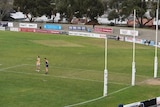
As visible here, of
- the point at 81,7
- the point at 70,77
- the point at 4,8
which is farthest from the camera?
the point at 4,8

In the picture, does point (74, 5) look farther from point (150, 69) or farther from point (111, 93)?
point (111, 93)

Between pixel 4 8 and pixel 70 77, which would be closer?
pixel 70 77

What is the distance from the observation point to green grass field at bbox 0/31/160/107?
3005 centimetres

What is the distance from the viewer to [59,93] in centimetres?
3228

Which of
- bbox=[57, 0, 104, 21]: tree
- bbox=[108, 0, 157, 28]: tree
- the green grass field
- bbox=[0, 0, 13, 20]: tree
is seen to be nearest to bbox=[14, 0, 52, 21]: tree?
bbox=[0, 0, 13, 20]: tree

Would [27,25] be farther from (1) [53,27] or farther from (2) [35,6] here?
(2) [35,6]

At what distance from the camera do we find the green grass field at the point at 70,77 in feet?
98.6

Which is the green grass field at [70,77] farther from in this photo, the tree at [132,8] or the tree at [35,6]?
the tree at [35,6]

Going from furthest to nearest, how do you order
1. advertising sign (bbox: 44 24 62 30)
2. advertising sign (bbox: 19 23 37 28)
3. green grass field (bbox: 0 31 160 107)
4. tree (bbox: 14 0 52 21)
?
tree (bbox: 14 0 52 21) → advertising sign (bbox: 19 23 37 28) → advertising sign (bbox: 44 24 62 30) → green grass field (bbox: 0 31 160 107)

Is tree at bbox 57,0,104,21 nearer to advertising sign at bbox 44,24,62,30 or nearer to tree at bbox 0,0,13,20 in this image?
advertising sign at bbox 44,24,62,30

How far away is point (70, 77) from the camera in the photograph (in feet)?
130

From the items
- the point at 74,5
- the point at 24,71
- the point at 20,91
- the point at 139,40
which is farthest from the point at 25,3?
the point at 20,91

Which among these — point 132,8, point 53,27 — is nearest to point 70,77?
point 53,27

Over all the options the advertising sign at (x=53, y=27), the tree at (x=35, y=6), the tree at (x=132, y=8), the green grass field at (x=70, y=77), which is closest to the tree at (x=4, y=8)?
the tree at (x=35, y=6)
